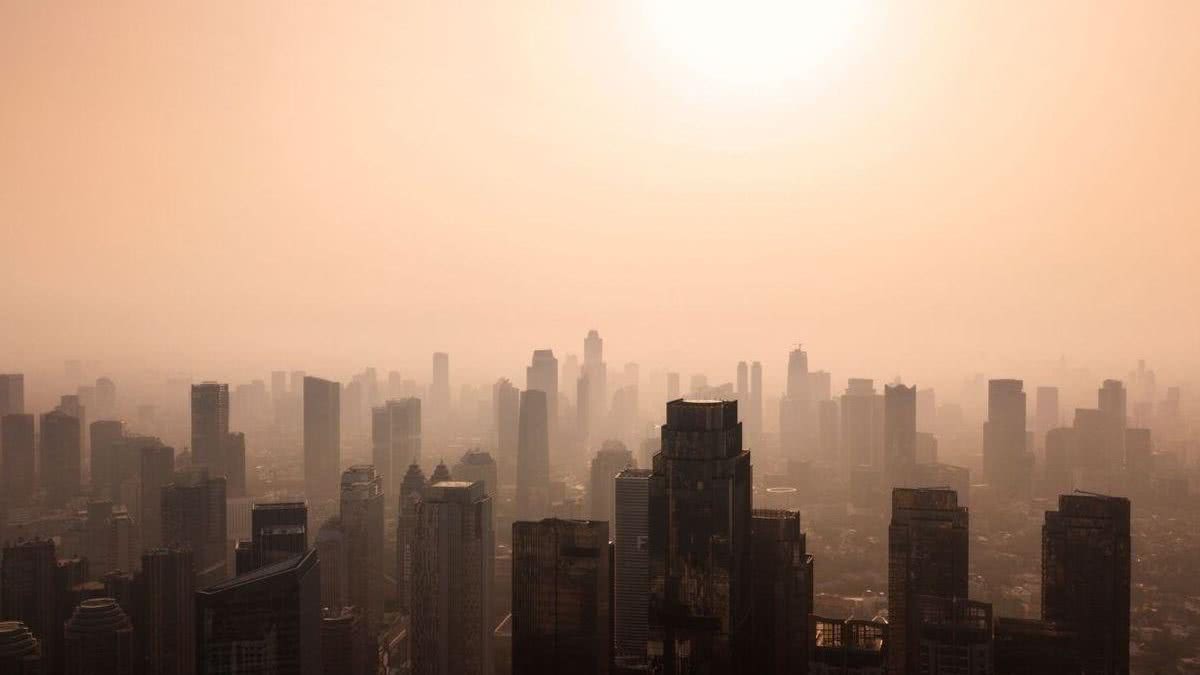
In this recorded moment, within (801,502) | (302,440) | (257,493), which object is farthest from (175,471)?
(801,502)

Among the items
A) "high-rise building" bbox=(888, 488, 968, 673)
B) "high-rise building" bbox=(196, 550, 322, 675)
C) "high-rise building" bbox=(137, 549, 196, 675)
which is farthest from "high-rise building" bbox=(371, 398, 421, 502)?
"high-rise building" bbox=(888, 488, 968, 673)

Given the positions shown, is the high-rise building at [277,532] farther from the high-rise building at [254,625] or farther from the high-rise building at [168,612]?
the high-rise building at [254,625]

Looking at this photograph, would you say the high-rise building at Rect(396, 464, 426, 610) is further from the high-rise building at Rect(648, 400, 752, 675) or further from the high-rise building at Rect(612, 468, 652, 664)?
the high-rise building at Rect(648, 400, 752, 675)

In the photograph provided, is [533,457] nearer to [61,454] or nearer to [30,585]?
[61,454]

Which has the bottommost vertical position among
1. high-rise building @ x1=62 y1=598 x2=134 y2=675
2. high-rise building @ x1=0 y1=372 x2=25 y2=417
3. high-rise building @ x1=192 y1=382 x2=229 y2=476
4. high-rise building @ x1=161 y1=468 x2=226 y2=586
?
high-rise building @ x1=62 y1=598 x2=134 y2=675

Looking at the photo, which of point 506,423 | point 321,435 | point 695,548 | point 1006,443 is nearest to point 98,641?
point 695,548

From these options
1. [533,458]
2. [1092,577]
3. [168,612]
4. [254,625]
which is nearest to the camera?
[254,625]

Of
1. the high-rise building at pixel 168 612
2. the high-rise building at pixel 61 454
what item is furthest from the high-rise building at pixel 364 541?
the high-rise building at pixel 61 454
